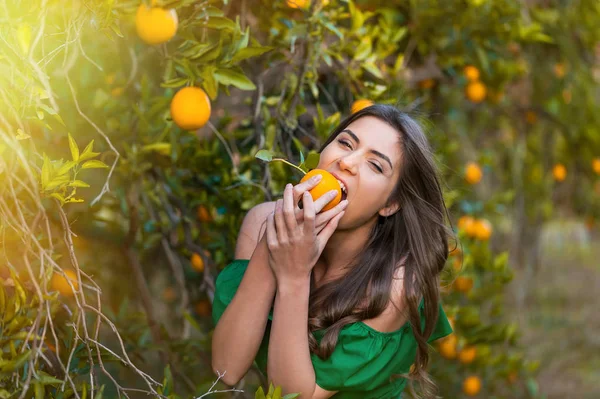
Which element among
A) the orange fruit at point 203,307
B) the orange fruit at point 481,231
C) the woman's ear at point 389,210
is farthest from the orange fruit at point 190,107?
the orange fruit at point 481,231

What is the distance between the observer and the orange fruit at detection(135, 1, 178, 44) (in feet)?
5.55

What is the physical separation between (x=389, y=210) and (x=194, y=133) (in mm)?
716

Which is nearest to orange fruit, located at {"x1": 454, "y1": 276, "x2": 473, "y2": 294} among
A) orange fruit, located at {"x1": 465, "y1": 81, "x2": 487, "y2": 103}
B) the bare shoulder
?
orange fruit, located at {"x1": 465, "y1": 81, "x2": 487, "y2": 103}

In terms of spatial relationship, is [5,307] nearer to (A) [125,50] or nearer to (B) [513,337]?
(A) [125,50]

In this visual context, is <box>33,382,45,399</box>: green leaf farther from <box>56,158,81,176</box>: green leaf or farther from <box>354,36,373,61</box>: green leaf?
<box>354,36,373,61</box>: green leaf

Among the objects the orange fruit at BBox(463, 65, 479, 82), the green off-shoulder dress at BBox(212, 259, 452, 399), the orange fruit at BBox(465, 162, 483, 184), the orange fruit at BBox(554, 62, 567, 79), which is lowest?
the orange fruit at BBox(465, 162, 483, 184)

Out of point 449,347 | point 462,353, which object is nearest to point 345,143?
point 449,347

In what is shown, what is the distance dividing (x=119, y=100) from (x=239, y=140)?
16.0 inches

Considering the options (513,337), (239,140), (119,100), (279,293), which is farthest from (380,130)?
(513,337)

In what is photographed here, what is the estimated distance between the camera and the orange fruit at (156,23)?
1.69 m

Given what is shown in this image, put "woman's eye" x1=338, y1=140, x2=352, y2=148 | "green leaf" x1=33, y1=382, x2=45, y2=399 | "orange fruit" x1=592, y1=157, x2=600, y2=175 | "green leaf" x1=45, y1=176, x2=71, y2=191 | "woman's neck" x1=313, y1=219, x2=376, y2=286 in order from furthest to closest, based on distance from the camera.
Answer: "orange fruit" x1=592, y1=157, x2=600, y2=175
"woman's neck" x1=313, y1=219, x2=376, y2=286
"woman's eye" x1=338, y1=140, x2=352, y2=148
"green leaf" x1=45, y1=176, x2=71, y2=191
"green leaf" x1=33, y1=382, x2=45, y2=399

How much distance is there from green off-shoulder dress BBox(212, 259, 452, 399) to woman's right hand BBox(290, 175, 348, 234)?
29cm

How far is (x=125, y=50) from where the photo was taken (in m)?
2.44

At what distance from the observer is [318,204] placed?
4.99 ft
